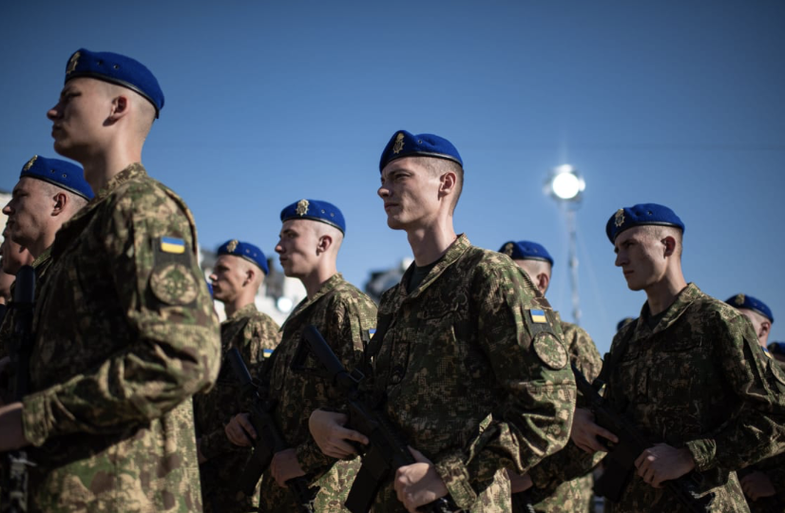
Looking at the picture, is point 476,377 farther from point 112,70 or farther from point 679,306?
point 679,306

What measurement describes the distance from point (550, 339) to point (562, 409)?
30cm

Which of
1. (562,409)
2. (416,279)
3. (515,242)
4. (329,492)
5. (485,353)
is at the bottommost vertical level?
(329,492)

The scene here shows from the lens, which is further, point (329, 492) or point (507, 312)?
point (329, 492)

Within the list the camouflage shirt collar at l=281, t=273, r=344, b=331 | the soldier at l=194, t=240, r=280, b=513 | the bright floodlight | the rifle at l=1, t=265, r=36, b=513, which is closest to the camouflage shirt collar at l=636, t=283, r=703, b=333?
the camouflage shirt collar at l=281, t=273, r=344, b=331

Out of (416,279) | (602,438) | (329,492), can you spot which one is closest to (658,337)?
(602,438)

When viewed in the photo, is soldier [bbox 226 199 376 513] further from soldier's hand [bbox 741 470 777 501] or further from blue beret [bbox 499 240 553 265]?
soldier's hand [bbox 741 470 777 501]

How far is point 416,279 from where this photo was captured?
3.80 meters

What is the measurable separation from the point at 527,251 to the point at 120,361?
6.34 meters

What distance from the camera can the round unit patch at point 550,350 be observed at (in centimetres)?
297

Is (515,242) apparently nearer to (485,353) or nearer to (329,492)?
(329,492)

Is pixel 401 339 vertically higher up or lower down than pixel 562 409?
higher up

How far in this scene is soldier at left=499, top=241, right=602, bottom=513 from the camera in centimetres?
615

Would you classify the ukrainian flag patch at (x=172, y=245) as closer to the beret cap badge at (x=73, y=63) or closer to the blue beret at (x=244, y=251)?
the beret cap badge at (x=73, y=63)

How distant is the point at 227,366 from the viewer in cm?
639
